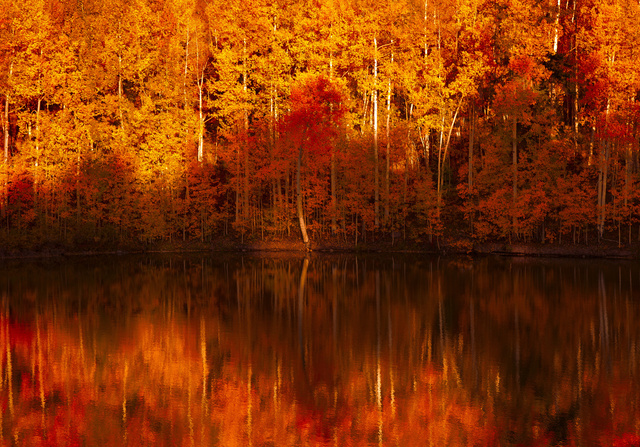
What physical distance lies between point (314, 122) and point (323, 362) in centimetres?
2934

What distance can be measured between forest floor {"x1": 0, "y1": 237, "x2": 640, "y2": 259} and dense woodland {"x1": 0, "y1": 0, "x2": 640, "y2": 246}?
0.57 m

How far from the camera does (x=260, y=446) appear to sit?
11328 mm

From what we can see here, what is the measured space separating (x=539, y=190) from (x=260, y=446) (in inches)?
1302

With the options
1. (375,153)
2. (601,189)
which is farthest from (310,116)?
(601,189)

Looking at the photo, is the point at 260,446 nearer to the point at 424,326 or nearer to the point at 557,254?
the point at 424,326

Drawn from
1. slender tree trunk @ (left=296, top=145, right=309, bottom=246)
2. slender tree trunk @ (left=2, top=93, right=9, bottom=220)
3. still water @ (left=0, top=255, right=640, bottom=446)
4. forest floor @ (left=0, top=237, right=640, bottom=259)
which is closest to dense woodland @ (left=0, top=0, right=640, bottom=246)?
slender tree trunk @ (left=2, top=93, right=9, bottom=220)

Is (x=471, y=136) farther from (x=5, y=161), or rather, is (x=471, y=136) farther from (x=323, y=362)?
(x=323, y=362)

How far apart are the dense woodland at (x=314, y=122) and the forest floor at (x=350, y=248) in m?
0.57

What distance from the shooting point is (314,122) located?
146 feet

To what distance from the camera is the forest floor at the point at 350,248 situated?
40.0m

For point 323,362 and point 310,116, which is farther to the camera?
point 310,116

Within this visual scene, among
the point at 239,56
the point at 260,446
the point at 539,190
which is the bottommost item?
the point at 260,446

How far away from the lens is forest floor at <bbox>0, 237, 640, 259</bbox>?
40031 mm

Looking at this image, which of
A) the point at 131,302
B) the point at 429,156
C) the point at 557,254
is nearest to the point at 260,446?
the point at 131,302
